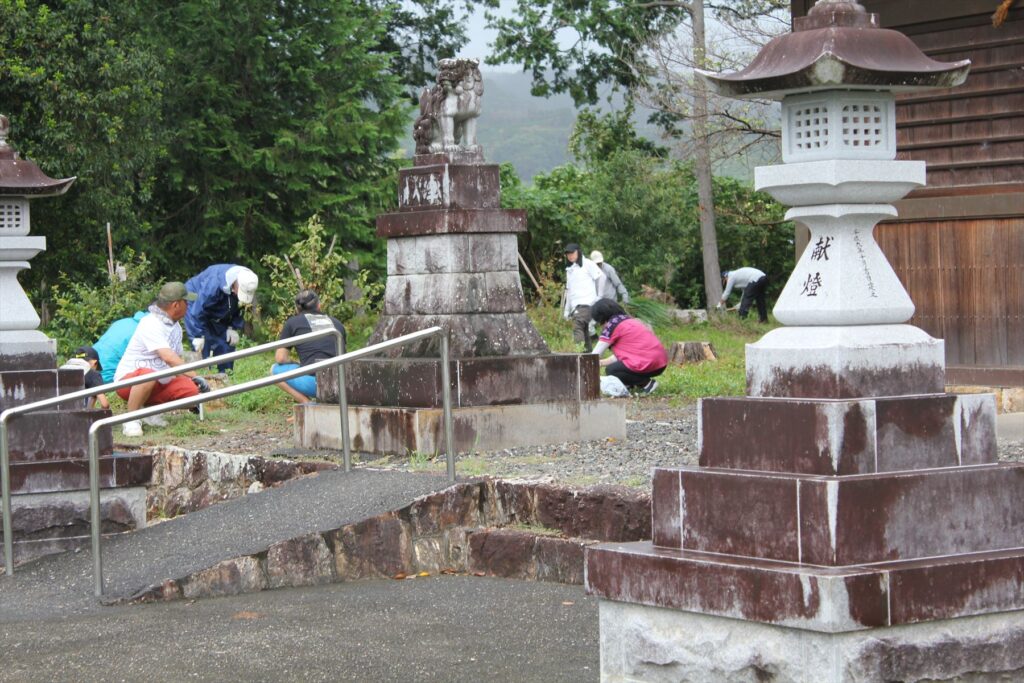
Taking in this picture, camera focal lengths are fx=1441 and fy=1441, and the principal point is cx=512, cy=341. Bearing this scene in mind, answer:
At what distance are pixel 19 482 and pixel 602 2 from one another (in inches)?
986

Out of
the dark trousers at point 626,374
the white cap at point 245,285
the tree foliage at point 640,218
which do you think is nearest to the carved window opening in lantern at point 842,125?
the dark trousers at point 626,374

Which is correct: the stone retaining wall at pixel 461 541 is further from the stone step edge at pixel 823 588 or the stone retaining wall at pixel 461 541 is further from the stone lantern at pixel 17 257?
the stone lantern at pixel 17 257

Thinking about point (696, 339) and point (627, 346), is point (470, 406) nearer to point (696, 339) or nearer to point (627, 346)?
point (627, 346)

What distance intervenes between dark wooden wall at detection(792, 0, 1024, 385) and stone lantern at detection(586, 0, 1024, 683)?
6232mm

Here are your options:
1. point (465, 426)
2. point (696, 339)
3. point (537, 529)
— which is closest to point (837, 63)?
point (537, 529)

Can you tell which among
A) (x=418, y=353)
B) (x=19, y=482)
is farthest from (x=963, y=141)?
(x=19, y=482)

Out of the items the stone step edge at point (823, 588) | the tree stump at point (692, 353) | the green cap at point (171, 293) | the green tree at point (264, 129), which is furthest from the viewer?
the green tree at point (264, 129)

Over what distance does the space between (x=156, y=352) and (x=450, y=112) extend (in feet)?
11.2

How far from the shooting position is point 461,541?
303 inches

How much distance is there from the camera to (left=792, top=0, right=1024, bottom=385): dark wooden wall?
35.0ft

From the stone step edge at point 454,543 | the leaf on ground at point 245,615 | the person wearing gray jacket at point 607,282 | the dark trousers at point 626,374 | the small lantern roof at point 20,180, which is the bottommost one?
the leaf on ground at point 245,615

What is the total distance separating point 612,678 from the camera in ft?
15.9

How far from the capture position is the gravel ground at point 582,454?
8.12m

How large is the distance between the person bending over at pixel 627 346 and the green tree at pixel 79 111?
9.72 metres
